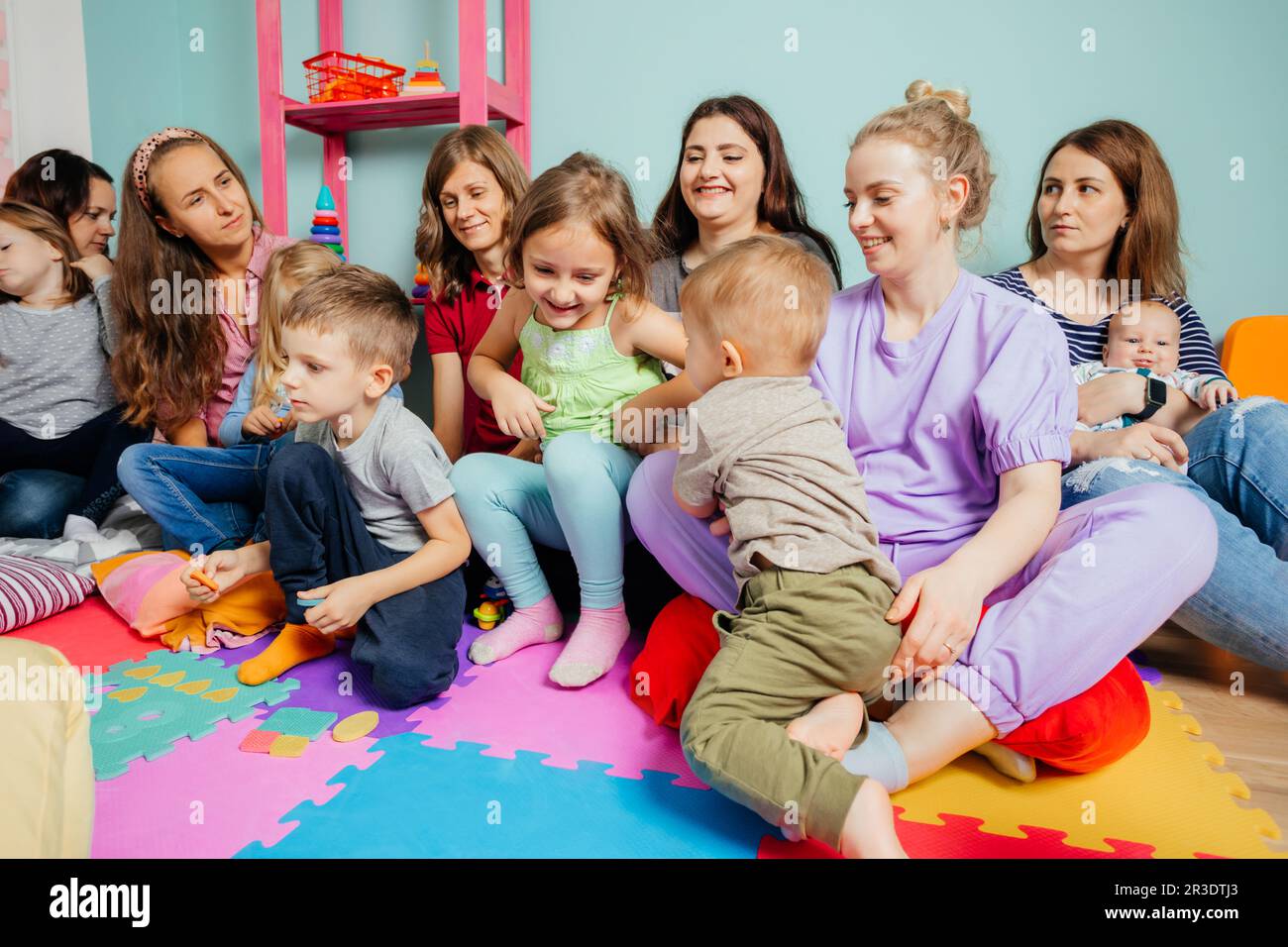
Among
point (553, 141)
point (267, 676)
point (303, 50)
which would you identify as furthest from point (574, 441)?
point (303, 50)

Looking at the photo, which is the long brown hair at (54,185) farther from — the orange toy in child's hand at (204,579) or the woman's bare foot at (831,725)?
the woman's bare foot at (831,725)

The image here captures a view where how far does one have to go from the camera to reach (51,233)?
6.36 ft

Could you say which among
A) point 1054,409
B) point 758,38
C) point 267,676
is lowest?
point 267,676

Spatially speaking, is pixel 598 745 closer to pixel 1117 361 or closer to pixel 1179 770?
pixel 1179 770

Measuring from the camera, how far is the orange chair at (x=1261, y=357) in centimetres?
182

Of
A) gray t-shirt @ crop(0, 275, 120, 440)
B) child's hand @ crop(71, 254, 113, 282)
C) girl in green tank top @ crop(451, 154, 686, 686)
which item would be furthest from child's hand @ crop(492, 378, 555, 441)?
child's hand @ crop(71, 254, 113, 282)

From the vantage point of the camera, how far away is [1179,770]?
1.04 m

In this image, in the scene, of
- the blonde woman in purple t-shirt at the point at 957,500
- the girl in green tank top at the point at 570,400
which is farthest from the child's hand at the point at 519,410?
the blonde woman in purple t-shirt at the point at 957,500

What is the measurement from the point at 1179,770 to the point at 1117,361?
2.67 feet

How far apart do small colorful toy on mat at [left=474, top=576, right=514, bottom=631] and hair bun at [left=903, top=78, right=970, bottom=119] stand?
1.08 metres

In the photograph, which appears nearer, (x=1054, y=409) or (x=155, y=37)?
(x=1054, y=409)

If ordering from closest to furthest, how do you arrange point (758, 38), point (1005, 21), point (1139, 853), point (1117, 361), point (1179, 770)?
point (1139, 853)
point (1179, 770)
point (1117, 361)
point (1005, 21)
point (758, 38)

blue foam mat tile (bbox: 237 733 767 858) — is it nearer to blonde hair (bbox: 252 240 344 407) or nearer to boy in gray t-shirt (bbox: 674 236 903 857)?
boy in gray t-shirt (bbox: 674 236 903 857)

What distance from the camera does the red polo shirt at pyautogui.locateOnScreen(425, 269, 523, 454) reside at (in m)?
1.78
